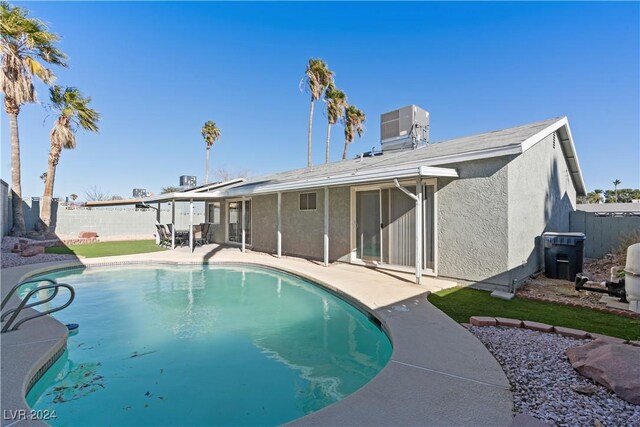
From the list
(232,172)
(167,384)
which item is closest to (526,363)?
(167,384)

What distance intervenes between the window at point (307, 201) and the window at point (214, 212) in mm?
8970

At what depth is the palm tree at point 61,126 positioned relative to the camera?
19859 mm

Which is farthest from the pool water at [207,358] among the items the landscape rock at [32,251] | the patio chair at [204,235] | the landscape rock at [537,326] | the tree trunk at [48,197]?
the tree trunk at [48,197]

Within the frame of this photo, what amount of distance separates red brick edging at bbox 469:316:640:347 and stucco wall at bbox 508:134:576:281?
2740 mm

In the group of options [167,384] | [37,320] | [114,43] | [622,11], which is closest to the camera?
[167,384]

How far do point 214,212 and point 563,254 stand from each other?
1902cm

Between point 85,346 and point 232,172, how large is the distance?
46.8 metres

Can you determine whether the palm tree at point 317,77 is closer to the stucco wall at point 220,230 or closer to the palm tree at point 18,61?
the stucco wall at point 220,230

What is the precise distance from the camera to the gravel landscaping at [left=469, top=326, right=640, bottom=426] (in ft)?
9.13

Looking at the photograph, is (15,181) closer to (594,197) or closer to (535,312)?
(535,312)

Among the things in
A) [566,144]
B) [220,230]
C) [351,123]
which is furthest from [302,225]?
[351,123]

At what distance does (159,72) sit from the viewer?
18359 millimetres

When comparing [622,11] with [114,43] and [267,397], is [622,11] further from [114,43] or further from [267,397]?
[114,43]

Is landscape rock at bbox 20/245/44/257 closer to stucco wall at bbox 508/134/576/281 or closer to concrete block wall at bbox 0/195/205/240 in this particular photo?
concrete block wall at bbox 0/195/205/240
